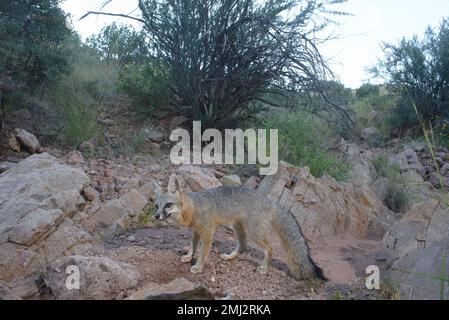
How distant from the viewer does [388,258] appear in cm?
510

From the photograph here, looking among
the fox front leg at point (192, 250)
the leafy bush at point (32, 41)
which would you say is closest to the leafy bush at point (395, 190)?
the fox front leg at point (192, 250)

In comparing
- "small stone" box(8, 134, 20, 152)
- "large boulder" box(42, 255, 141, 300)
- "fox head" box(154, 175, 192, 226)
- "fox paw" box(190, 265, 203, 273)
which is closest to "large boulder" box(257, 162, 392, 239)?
"fox head" box(154, 175, 192, 226)

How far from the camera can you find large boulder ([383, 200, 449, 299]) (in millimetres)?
3709

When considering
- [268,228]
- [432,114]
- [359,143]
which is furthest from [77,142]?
[432,114]

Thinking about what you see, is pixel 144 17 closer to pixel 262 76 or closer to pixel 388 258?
pixel 262 76

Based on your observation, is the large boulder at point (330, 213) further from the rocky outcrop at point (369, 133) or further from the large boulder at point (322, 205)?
the rocky outcrop at point (369, 133)

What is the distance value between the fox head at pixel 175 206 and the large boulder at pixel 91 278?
82 cm

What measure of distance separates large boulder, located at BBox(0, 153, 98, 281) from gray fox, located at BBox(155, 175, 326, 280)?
40.9 inches

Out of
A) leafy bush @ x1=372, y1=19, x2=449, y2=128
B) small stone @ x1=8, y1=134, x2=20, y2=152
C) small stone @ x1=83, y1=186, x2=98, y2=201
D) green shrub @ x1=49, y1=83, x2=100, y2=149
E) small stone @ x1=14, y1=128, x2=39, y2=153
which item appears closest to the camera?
small stone @ x1=83, y1=186, x2=98, y2=201

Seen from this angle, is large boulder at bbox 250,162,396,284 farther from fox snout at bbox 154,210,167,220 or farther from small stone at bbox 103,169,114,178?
small stone at bbox 103,169,114,178

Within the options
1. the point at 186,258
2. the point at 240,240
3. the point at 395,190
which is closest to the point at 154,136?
the point at 240,240

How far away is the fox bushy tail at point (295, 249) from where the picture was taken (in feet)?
14.9

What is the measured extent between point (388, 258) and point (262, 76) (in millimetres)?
4390

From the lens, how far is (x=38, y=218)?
4.66 metres
